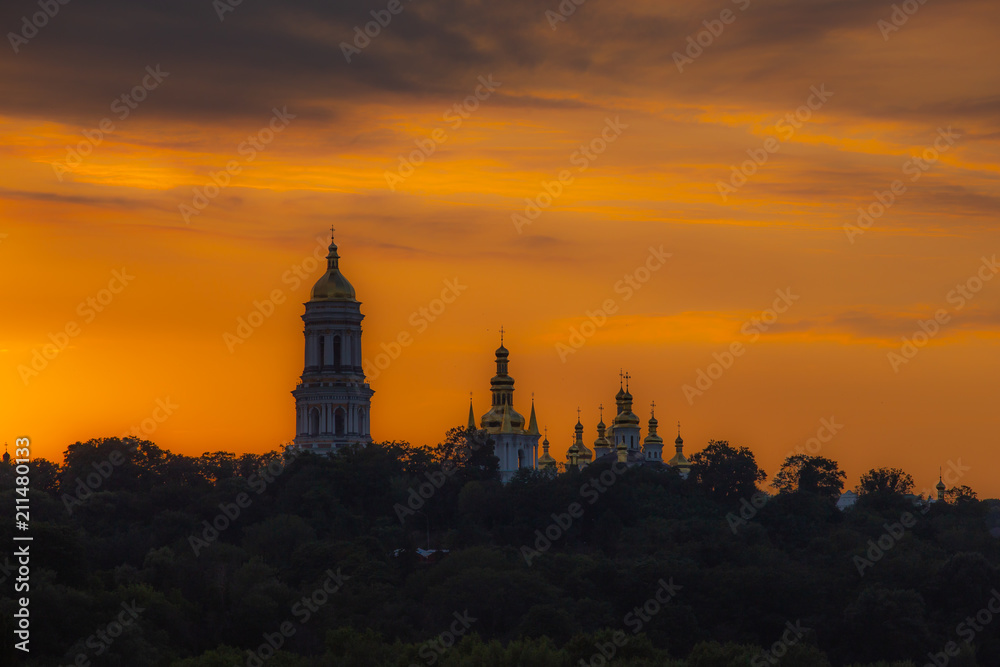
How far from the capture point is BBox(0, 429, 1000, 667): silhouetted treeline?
293 feet

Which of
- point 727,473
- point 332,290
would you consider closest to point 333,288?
point 332,290

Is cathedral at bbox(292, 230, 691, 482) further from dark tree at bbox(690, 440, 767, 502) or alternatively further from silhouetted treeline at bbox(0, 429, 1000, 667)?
dark tree at bbox(690, 440, 767, 502)

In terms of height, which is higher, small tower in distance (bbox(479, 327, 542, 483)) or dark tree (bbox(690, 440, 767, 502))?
small tower in distance (bbox(479, 327, 542, 483))

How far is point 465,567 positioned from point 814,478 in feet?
161

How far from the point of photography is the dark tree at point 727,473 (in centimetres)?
14175

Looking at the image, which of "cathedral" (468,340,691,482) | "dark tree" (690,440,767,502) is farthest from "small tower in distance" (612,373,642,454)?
"dark tree" (690,440,767,502)

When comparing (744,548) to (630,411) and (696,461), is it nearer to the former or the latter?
(696,461)

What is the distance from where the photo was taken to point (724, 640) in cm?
A: 9938

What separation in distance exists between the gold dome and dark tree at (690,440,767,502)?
28.0 m

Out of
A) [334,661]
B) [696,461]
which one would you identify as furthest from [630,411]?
[334,661]

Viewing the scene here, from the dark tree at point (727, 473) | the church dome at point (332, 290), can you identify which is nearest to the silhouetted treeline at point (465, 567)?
the dark tree at point (727, 473)

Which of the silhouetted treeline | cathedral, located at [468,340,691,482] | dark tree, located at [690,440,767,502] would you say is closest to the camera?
the silhouetted treeline

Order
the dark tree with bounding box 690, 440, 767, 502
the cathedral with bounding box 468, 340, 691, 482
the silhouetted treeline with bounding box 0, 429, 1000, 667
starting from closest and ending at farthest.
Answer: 1. the silhouetted treeline with bounding box 0, 429, 1000, 667
2. the dark tree with bounding box 690, 440, 767, 502
3. the cathedral with bounding box 468, 340, 691, 482

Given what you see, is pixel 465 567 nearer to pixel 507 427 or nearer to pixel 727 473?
pixel 727 473
